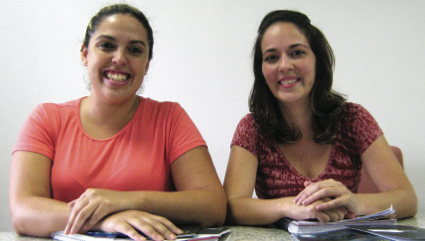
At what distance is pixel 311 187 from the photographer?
0.91 m

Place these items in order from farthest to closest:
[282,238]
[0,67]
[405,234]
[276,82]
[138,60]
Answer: [0,67] → [276,82] → [138,60] → [282,238] → [405,234]

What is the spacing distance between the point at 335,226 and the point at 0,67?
84.7 inches

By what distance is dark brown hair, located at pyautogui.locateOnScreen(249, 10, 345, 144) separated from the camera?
126cm

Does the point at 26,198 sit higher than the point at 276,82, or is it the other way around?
the point at 276,82

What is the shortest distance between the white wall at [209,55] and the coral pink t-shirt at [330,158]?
0.76 m

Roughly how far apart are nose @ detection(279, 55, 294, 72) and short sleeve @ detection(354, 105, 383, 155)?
1.11ft

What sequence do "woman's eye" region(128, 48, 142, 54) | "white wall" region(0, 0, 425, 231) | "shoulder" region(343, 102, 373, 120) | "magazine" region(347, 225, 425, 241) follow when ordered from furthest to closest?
"white wall" region(0, 0, 425, 231), "shoulder" region(343, 102, 373, 120), "woman's eye" region(128, 48, 142, 54), "magazine" region(347, 225, 425, 241)

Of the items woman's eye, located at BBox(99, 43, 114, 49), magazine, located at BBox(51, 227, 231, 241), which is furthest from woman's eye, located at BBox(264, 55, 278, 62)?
magazine, located at BBox(51, 227, 231, 241)

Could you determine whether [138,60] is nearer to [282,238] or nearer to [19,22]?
[282,238]

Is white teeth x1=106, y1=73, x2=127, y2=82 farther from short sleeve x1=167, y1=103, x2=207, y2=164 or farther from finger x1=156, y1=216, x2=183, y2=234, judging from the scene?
finger x1=156, y1=216, x2=183, y2=234

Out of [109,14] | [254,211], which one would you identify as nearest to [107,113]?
[109,14]

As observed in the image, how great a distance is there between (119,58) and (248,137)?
56 centimetres

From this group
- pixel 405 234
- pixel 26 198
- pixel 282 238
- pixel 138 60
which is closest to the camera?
pixel 405 234

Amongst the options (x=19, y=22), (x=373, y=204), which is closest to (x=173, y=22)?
(x=19, y=22)
